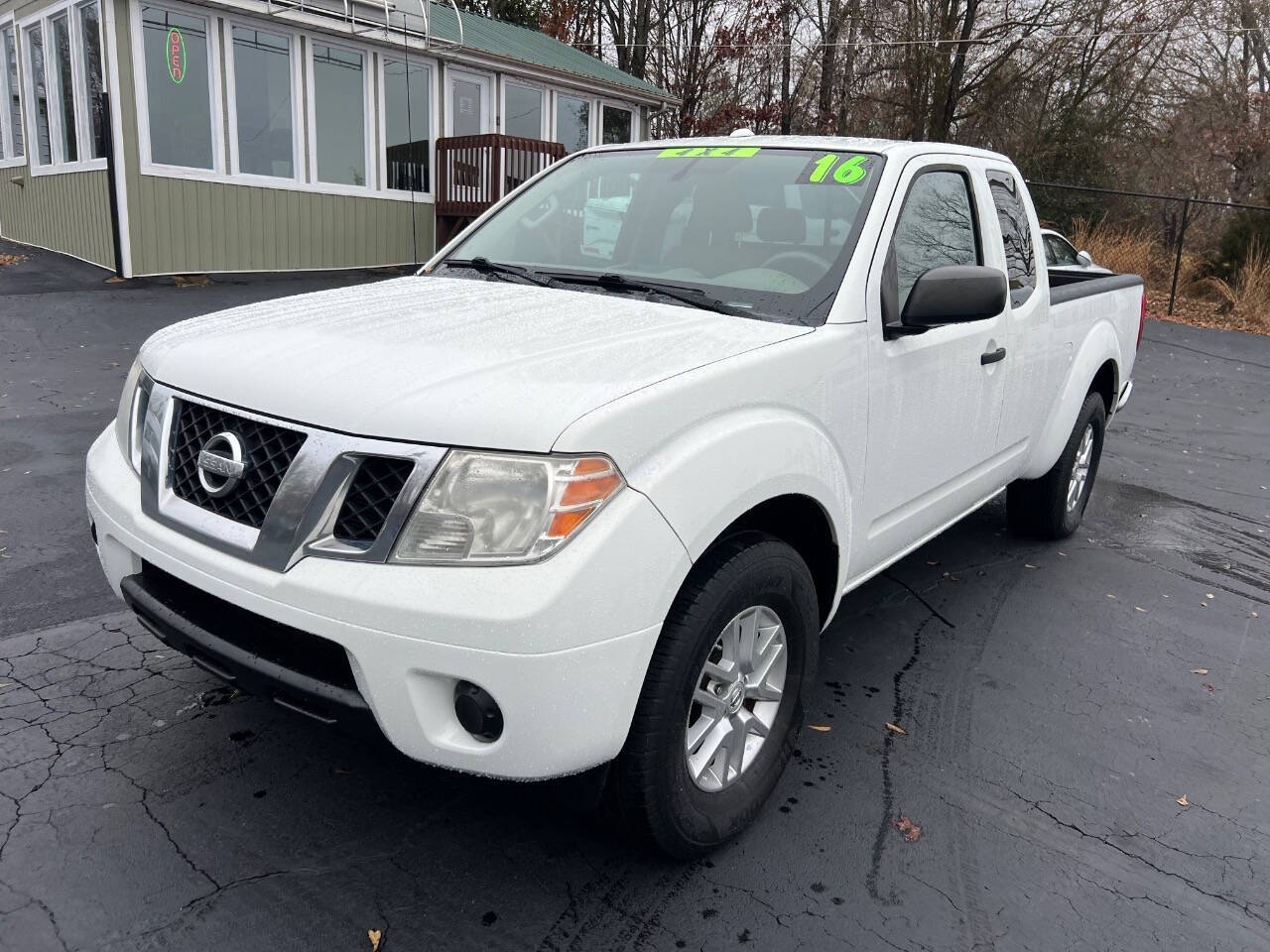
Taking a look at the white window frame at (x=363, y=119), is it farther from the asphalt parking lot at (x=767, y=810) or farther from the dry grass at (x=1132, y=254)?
the dry grass at (x=1132, y=254)

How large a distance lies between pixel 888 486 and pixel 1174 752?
131 centimetres

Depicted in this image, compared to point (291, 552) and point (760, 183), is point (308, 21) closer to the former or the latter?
point (760, 183)

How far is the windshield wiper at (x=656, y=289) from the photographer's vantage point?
2.95m

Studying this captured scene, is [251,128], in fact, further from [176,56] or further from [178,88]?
[176,56]

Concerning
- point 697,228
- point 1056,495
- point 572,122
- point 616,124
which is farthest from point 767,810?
point 616,124

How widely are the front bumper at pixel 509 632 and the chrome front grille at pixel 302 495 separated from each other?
5 centimetres

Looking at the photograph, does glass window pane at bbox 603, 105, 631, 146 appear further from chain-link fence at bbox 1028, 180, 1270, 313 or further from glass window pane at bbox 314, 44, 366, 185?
chain-link fence at bbox 1028, 180, 1270, 313

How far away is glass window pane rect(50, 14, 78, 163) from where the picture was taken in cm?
1277

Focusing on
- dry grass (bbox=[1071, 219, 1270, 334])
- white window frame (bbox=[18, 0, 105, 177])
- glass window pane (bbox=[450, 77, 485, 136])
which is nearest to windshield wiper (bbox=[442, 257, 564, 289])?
white window frame (bbox=[18, 0, 105, 177])

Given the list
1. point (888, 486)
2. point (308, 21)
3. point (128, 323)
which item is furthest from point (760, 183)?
point (308, 21)

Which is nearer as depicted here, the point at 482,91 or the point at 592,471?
the point at 592,471

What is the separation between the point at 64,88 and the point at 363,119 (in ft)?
12.2

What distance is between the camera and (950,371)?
3.44 meters

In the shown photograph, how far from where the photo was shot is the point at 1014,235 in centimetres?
425
